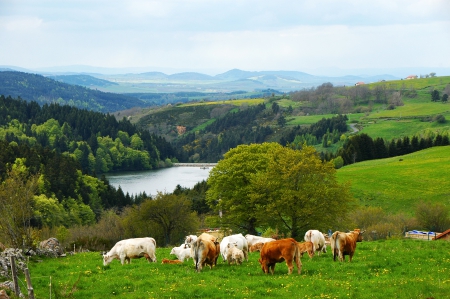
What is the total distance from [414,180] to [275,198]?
3976 centimetres

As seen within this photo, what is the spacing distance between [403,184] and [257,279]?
60.4 metres

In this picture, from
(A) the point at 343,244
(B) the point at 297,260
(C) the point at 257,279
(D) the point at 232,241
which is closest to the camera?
(C) the point at 257,279

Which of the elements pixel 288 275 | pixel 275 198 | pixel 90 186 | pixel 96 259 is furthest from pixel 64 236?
pixel 90 186

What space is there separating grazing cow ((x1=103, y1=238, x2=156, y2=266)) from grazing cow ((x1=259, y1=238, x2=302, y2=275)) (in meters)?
6.15

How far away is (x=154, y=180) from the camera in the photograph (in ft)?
569

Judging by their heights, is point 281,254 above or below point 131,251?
above

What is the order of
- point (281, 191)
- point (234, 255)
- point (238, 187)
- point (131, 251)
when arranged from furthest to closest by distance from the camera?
point (238, 187) < point (281, 191) < point (131, 251) < point (234, 255)

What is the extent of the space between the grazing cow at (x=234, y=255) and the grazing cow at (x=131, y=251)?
3.67 meters

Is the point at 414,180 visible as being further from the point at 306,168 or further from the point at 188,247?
the point at 188,247

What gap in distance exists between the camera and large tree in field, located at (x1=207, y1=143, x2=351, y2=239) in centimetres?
4066

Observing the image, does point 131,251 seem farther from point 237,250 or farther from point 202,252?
point 237,250

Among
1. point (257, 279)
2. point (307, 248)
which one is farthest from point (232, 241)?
point (257, 279)

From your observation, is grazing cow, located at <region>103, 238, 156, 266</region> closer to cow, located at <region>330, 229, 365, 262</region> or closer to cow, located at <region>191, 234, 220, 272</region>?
cow, located at <region>191, 234, 220, 272</region>

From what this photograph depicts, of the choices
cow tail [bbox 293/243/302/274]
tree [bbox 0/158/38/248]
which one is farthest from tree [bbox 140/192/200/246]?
cow tail [bbox 293/243/302/274]
